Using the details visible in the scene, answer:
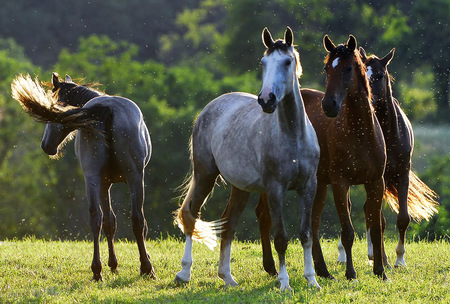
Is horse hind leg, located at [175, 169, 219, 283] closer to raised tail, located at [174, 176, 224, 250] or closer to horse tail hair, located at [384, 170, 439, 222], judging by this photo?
raised tail, located at [174, 176, 224, 250]

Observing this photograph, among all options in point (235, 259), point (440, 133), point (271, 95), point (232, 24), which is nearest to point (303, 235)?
point (271, 95)

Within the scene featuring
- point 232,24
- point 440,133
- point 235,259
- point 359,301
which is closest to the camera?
point 359,301

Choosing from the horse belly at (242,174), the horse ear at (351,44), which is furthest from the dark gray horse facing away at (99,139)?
the horse ear at (351,44)

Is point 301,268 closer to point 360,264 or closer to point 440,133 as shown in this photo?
point 360,264

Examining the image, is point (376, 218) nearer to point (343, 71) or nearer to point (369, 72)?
point (343, 71)

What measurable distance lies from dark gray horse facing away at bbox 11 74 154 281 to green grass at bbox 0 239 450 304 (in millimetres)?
573

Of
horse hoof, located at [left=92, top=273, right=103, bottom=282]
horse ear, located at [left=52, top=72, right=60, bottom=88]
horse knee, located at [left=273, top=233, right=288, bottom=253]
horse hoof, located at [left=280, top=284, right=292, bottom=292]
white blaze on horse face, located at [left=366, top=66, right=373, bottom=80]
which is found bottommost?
horse hoof, located at [left=92, top=273, right=103, bottom=282]

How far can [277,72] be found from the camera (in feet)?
23.0

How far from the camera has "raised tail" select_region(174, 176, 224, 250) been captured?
27.5 ft

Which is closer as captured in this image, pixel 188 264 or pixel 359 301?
pixel 359 301

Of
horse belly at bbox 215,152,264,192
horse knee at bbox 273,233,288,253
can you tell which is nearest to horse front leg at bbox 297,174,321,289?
horse knee at bbox 273,233,288,253

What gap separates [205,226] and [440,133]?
3212 centimetres

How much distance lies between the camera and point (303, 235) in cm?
736

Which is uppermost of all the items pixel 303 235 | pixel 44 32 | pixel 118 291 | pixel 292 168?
pixel 44 32
